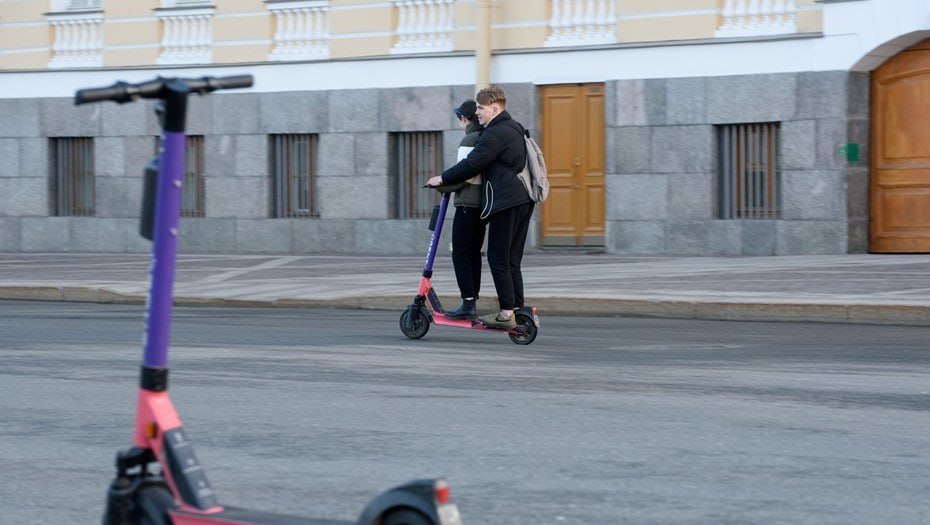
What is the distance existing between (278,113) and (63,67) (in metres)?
4.18

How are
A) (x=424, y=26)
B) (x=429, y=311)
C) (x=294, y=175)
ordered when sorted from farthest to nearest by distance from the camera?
(x=294, y=175), (x=424, y=26), (x=429, y=311)

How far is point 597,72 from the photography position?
848 inches

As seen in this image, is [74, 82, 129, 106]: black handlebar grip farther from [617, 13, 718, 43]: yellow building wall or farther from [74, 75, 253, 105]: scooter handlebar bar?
[617, 13, 718, 43]: yellow building wall

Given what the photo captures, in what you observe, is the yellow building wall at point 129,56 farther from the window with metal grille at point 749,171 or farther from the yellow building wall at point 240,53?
the window with metal grille at point 749,171

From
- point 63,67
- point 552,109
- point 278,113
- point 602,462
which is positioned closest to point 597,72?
point 552,109

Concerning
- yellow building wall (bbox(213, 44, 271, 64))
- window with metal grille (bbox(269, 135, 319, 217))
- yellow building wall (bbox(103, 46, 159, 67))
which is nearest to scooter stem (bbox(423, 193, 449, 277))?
window with metal grille (bbox(269, 135, 319, 217))

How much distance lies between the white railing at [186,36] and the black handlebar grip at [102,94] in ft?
69.0

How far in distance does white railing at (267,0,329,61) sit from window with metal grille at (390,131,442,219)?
1.83 meters

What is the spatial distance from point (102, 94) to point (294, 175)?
20353 mm

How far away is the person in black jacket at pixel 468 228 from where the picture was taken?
11742mm

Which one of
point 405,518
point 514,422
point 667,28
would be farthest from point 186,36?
point 405,518

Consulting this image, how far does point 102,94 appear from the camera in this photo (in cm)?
402

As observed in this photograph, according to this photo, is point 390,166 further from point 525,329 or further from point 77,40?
point 525,329

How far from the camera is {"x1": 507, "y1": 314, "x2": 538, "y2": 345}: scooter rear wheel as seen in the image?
11578 millimetres
